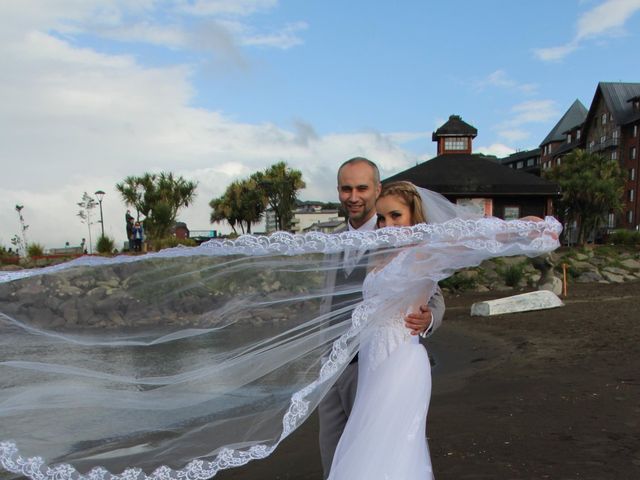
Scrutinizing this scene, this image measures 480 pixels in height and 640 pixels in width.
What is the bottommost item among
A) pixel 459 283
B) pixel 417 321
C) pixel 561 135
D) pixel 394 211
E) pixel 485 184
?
pixel 459 283

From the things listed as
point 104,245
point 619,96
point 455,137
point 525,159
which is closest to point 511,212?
point 455,137

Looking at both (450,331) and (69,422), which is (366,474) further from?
(450,331)

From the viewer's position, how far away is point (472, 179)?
25688 mm

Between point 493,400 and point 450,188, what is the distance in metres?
18.5

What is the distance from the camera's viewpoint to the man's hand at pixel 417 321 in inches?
121

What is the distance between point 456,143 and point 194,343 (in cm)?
2697

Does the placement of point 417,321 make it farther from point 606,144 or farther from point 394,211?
point 606,144

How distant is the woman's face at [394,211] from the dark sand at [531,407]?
2327 millimetres

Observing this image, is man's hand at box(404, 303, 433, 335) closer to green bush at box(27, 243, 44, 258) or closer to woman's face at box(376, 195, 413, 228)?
woman's face at box(376, 195, 413, 228)

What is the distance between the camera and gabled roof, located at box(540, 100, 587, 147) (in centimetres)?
8094

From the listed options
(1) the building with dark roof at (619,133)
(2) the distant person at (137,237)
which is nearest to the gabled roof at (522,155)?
(1) the building with dark roof at (619,133)

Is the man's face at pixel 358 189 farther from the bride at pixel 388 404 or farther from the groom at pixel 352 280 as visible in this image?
the bride at pixel 388 404

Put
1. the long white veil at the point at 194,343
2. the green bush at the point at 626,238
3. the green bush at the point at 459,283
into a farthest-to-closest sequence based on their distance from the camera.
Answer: the green bush at the point at 626,238, the green bush at the point at 459,283, the long white veil at the point at 194,343

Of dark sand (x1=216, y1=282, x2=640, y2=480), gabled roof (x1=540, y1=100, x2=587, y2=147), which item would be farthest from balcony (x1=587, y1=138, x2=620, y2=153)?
dark sand (x1=216, y1=282, x2=640, y2=480)
